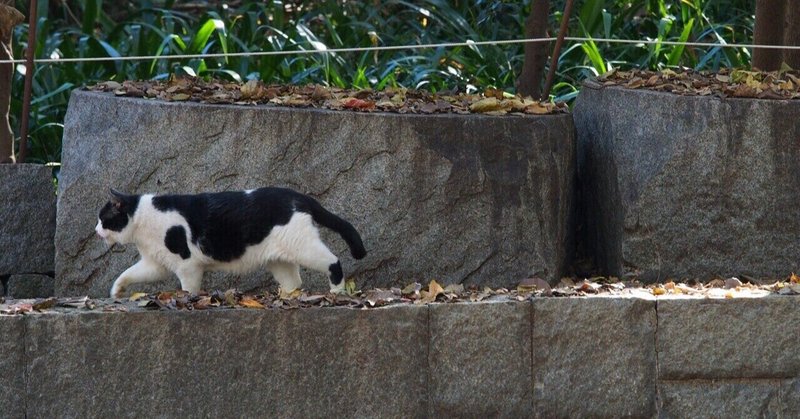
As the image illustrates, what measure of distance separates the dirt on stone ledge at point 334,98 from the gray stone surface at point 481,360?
4.77 ft

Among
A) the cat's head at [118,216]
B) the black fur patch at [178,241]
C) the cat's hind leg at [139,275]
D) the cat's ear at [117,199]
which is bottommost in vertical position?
the cat's hind leg at [139,275]

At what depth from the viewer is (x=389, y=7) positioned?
39.0 feet

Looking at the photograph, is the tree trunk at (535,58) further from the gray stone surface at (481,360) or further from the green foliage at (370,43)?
the gray stone surface at (481,360)

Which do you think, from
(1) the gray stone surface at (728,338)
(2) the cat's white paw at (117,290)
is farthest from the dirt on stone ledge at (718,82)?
(2) the cat's white paw at (117,290)

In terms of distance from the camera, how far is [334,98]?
674 centimetres

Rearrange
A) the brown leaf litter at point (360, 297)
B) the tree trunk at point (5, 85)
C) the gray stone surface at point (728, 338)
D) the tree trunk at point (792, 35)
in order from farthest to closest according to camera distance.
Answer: the tree trunk at point (792, 35) < the tree trunk at point (5, 85) < the gray stone surface at point (728, 338) < the brown leaf litter at point (360, 297)

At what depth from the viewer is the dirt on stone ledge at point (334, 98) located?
6.54 m

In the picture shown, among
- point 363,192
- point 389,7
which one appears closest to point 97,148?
point 363,192

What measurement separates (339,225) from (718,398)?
1.75 m

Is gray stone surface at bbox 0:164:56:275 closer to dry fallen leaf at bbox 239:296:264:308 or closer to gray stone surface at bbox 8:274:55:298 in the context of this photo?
gray stone surface at bbox 8:274:55:298

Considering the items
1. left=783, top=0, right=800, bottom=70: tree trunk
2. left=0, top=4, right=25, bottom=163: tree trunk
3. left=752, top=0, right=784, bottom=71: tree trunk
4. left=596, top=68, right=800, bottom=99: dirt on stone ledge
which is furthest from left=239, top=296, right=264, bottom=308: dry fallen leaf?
left=783, top=0, right=800, bottom=70: tree trunk

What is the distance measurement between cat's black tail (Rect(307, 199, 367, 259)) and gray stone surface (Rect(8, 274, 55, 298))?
197 cm

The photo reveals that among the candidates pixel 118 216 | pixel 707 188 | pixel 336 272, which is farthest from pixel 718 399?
pixel 118 216

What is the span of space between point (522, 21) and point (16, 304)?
615 cm
